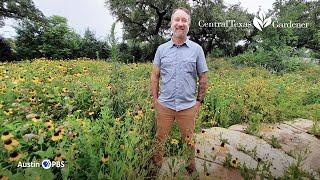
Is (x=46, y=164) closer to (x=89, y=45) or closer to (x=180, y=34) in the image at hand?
(x=180, y=34)

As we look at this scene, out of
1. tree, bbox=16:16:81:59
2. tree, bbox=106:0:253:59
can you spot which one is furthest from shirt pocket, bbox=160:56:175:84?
tree, bbox=106:0:253:59

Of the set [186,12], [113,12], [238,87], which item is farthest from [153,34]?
[186,12]

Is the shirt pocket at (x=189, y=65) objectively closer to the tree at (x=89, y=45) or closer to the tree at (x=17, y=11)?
the tree at (x=89, y=45)

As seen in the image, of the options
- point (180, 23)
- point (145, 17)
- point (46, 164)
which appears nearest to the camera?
point (46, 164)

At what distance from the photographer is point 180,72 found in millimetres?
3650

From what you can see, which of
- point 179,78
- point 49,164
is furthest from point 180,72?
point 49,164

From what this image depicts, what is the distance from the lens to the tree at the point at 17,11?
22297 millimetres

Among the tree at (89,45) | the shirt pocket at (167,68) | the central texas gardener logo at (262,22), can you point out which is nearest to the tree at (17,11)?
the tree at (89,45)

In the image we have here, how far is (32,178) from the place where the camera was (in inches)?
95.5

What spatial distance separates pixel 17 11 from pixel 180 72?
21.4m

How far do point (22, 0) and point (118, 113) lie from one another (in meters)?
20.6

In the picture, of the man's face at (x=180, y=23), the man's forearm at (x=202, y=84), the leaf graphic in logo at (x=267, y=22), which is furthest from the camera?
the leaf graphic in logo at (x=267, y=22)

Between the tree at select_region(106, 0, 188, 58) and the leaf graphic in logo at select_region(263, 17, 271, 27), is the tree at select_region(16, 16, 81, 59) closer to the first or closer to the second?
the tree at select_region(106, 0, 188, 58)

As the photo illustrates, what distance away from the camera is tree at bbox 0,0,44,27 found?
22297 millimetres
